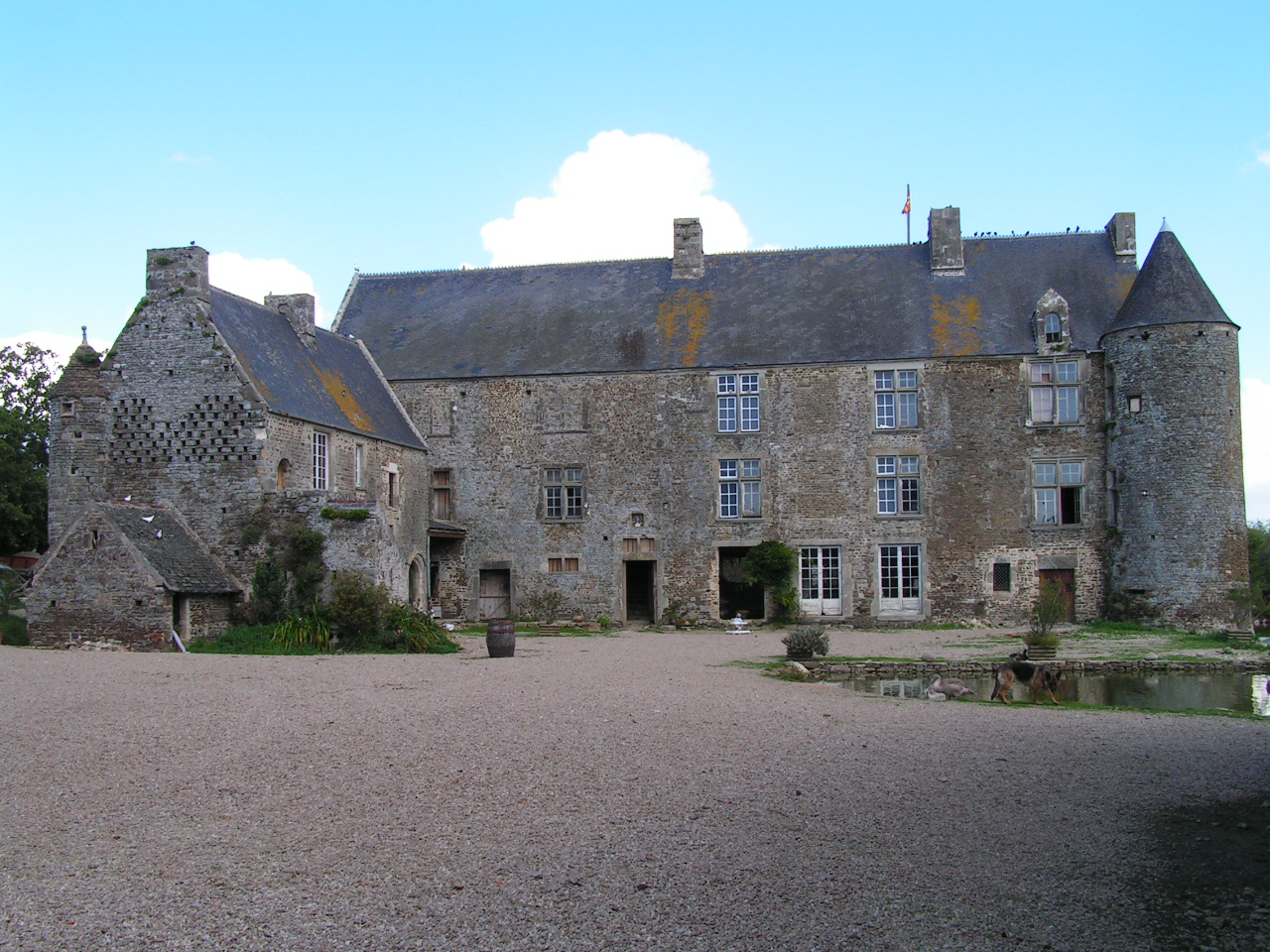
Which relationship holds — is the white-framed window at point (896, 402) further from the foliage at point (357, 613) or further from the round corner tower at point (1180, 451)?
the foliage at point (357, 613)

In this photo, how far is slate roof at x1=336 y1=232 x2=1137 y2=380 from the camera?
28.0 m

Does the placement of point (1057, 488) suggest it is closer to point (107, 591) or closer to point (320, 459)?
point (320, 459)

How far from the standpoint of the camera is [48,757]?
962cm

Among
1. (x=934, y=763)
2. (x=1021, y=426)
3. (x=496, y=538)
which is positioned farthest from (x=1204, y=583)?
(x=934, y=763)

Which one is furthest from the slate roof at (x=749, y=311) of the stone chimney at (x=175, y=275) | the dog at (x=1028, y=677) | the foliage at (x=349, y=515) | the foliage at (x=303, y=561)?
the dog at (x=1028, y=677)

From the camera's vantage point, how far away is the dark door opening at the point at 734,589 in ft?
93.3

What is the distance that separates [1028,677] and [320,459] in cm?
1515

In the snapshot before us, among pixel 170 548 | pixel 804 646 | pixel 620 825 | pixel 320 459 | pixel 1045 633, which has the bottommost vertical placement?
pixel 620 825

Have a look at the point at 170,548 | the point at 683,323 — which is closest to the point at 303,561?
the point at 170,548

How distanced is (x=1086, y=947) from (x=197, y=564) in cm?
1838

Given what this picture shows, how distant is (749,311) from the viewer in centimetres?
2941

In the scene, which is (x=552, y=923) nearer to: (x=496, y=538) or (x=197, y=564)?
(x=197, y=564)

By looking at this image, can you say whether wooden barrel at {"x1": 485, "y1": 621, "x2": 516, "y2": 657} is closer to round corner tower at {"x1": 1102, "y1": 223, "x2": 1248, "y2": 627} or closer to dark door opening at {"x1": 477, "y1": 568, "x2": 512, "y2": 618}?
dark door opening at {"x1": 477, "y1": 568, "x2": 512, "y2": 618}

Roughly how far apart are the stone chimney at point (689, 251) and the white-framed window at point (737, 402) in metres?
3.99
